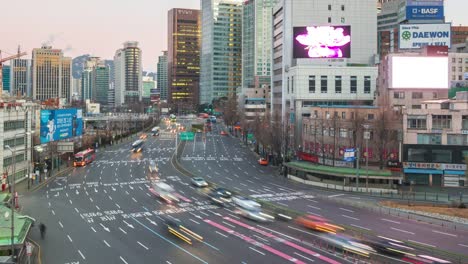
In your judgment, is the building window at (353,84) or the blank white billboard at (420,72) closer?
the blank white billboard at (420,72)

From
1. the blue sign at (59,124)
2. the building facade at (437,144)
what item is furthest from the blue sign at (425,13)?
the blue sign at (59,124)

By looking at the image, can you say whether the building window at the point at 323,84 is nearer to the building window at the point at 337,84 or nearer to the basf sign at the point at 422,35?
the building window at the point at 337,84

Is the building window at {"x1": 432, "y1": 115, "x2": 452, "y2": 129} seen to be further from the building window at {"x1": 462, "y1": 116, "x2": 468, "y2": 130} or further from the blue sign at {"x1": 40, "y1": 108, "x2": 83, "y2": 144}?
the blue sign at {"x1": 40, "y1": 108, "x2": 83, "y2": 144}

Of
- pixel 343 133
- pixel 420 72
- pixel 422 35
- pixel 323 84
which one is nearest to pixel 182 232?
pixel 343 133

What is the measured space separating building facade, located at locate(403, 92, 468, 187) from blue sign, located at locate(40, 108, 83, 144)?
5472 centimetres

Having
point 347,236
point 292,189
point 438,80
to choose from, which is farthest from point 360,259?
point 438,80

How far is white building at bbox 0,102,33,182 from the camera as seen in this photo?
74.8 m

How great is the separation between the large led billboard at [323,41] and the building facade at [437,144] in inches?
1331

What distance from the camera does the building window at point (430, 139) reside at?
74.9m

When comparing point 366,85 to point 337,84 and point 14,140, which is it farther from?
point 14,140

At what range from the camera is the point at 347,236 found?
4206cm

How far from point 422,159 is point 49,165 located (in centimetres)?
6066

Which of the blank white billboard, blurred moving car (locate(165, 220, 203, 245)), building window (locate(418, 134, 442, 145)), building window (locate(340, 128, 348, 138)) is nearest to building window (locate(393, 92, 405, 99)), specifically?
the blank white billboard

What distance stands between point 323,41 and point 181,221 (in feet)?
222
